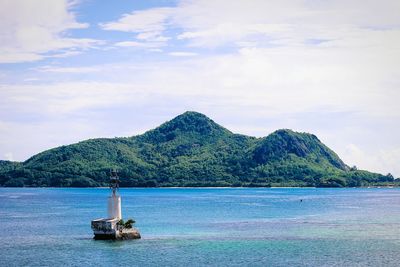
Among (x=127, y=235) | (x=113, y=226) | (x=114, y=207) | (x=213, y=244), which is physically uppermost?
(x=114, y=207)

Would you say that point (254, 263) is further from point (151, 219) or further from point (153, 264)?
point (151, 219)

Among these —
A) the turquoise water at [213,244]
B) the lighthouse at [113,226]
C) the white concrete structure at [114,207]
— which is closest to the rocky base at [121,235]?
the lighthouse at [113,226]

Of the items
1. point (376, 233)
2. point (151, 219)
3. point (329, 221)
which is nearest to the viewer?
point (376, 233)

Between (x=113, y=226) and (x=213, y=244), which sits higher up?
(x=113, y=226)

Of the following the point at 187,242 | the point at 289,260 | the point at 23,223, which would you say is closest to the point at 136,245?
the point at 187,242

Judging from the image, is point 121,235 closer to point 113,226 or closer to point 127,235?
point 127,235

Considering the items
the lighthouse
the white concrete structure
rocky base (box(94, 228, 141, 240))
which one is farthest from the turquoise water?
the white concrete structure

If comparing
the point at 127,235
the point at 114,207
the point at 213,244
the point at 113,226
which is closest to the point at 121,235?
the point at 127,235

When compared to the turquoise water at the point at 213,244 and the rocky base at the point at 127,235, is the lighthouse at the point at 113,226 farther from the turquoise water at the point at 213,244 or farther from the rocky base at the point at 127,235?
the turquoise water at the point at 213,244

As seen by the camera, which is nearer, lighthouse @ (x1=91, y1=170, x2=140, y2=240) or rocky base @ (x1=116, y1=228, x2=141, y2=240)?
lighthouse @ (x1=91, y1=170, x2=140, y2=240)

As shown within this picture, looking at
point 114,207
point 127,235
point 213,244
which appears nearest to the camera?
point 213,244

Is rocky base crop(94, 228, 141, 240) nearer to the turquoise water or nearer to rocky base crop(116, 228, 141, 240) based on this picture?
rocky base crop(116, 228, 141, 240)

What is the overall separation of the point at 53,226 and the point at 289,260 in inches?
2050

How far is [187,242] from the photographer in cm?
8431
